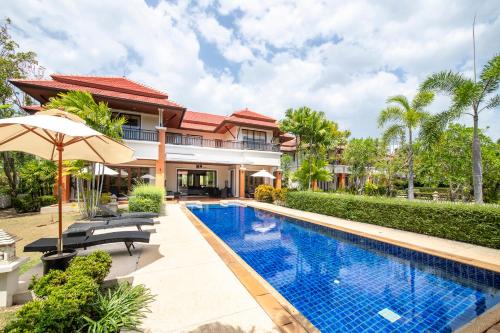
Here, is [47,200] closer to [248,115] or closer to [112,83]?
[112,83]

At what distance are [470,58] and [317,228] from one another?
11421 millimetres

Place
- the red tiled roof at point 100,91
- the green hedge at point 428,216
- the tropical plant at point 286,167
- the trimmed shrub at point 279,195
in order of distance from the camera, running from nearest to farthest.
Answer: the green hedge at point 428,216 < the red tiled roof at point 100,91 < the trimmed shrub at point 279,195 < the tropical plant at point 286,167

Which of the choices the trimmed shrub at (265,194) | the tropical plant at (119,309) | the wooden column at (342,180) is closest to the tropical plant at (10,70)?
the trimmed shrub at (265,194)

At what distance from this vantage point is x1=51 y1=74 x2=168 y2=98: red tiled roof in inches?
680

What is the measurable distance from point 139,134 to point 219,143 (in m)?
7.85

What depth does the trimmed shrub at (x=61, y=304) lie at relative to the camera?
2260 millimetres

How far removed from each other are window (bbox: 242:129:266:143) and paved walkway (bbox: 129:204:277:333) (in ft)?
62.2

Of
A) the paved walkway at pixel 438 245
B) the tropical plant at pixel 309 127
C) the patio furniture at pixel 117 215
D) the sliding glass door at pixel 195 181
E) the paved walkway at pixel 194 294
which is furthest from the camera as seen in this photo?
the sliding glass door at pixel 195 181

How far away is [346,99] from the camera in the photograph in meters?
22.2

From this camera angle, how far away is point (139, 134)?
1811cm

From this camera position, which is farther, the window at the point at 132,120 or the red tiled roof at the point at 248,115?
the red tiled roof at the point at 248,115

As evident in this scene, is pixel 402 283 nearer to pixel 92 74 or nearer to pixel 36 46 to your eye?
pixel 92 74

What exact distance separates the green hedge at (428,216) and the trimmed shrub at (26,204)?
59.7ft

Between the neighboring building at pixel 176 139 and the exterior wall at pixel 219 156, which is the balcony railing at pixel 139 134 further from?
the exterior wall at pixel 219 156
